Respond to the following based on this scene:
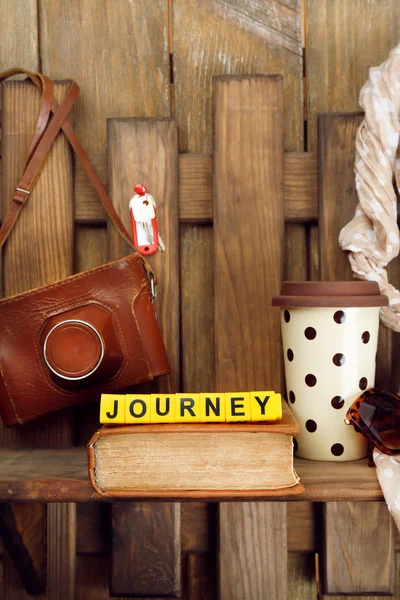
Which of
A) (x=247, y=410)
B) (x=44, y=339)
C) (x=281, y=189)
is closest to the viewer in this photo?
(x=247, y=410)

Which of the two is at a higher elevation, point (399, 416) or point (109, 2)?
point (109, 2)

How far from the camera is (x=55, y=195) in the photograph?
0.97m

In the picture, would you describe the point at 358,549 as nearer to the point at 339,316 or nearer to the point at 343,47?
the point at 339,316

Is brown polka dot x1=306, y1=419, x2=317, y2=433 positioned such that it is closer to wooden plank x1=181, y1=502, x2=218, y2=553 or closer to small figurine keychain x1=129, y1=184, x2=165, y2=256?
wooden plank x1=181, y1=502, x2=218, y2=553

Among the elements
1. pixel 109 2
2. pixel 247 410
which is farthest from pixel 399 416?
pixel 109 2

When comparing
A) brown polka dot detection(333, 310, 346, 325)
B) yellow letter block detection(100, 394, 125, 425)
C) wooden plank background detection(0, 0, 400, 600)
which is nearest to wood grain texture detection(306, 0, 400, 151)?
wooden plank background detection(0, 0, 400, 600)

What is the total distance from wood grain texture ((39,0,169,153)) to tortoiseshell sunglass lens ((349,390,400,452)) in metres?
0.58

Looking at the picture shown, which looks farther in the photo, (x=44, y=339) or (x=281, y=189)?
(x=281, y=189)

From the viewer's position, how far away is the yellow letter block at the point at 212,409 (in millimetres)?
661

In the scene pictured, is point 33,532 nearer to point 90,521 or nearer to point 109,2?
point 90,521

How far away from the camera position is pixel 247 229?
94cm

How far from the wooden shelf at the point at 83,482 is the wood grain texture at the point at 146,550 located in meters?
0.12

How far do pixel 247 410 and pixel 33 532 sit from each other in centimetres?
41

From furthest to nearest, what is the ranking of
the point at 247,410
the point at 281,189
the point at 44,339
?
1. the point at 281,189
2. the point at 44,339
3. the point at 247,410
